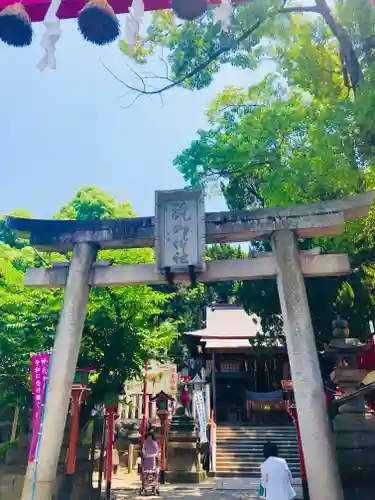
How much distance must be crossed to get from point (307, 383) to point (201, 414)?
38.8 ft

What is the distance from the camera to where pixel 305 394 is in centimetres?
633

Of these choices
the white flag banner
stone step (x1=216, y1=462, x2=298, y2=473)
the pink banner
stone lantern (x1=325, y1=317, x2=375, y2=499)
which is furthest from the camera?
the white flag banner

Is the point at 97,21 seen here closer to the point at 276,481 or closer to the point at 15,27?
the point at 15,27

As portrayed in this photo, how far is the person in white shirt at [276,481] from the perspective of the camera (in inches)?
217

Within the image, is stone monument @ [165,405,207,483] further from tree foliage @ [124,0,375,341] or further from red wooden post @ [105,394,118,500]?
tree foliage @ [124,0,375,341]

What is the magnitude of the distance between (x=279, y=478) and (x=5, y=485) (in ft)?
20.8

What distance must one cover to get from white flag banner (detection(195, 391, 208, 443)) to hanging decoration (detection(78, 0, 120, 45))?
1552 cm

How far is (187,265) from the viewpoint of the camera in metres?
7.28

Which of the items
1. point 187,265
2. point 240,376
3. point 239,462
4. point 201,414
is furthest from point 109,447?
point 240,376

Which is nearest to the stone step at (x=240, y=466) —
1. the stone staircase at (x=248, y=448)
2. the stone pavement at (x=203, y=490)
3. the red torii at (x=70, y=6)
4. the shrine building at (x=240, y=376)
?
the stone staircase at (x=248, y=448)

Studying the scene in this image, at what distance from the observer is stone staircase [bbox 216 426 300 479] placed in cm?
1655

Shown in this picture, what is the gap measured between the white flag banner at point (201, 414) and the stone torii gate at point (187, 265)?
11.1 meters

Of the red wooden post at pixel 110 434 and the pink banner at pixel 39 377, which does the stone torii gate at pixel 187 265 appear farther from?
the red wooden post at pixel 110 434

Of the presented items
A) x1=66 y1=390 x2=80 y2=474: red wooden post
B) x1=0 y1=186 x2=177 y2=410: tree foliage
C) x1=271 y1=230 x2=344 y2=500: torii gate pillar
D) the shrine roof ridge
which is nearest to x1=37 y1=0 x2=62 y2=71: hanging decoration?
the shrine roof ridge
